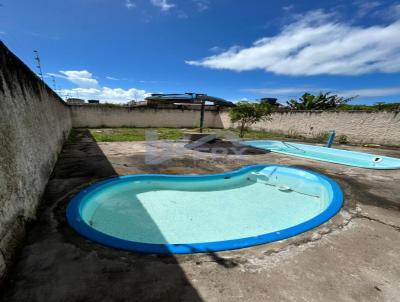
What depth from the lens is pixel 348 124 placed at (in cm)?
1310

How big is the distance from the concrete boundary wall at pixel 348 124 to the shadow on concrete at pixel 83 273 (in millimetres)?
14844

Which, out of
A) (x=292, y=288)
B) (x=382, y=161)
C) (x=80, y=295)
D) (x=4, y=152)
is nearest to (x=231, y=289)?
(x=292, y=288)

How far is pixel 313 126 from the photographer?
14.8m

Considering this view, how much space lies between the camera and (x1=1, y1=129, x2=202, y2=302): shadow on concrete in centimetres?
181

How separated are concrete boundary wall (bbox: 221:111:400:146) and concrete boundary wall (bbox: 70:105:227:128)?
27.9ft

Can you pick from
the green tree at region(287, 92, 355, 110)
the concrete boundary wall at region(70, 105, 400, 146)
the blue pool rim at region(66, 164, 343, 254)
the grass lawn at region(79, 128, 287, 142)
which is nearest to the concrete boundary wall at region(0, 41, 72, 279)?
the blue pool rim at region(66, 164, 343, 254)

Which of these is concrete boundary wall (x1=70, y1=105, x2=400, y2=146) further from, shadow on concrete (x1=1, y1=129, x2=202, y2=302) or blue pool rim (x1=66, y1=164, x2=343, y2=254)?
shadow on concrete (x1=1, y1=129, x2=202, y2=302)

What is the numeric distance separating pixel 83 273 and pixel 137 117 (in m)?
19.1

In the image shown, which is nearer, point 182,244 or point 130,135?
point 182,244

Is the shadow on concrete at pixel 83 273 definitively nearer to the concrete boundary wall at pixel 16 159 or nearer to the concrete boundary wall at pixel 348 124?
the concrete boundary wall at pixel 16 159

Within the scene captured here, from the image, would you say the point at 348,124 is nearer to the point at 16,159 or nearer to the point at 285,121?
the point at 285,121

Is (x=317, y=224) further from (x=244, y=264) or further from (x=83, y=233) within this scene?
(x=83, y=233)

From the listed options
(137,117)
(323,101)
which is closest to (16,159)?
(137,117)

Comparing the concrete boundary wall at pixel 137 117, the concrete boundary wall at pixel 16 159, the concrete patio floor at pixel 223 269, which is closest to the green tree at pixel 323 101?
the concrete boundary wall at pixel 137 117
